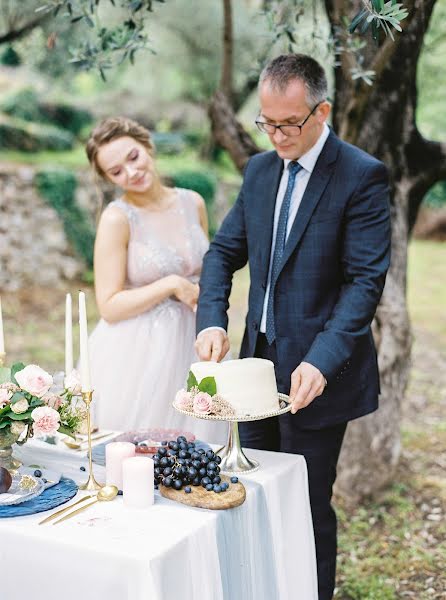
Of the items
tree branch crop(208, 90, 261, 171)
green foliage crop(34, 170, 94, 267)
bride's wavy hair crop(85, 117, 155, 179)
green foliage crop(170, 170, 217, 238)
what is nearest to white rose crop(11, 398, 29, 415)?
bride's wavy hair crop(85, 117, 155, 179)

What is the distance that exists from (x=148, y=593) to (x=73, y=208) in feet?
30.3

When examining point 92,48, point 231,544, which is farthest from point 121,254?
point 231,544

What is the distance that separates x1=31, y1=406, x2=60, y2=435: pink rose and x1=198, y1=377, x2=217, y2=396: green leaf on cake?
42 cm

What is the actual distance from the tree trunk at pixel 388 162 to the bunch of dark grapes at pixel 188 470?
233 centimetres

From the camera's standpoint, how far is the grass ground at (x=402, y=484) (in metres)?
3.96

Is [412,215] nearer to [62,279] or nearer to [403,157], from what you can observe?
[403,157]

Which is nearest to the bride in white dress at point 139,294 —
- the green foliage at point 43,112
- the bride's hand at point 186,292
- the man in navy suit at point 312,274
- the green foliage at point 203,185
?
the bride's hand at point 186,292

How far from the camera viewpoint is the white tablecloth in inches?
76.3

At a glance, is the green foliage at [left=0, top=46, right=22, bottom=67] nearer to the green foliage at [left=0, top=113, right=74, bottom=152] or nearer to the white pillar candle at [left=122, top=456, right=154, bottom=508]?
the green foliage at [left=0, top=113, right=74, bottom=152]

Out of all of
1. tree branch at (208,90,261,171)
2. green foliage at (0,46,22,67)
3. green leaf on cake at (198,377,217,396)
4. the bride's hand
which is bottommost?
green leaf on cake at (198,377,217,396)

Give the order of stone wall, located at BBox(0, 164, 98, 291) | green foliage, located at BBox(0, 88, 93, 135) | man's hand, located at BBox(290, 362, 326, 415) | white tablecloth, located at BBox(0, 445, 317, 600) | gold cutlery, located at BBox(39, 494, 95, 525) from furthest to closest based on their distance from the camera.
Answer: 1. green foliage, located at BBox(0, 88, 93, 135)
2. stone wall, located at BBox(0, 164, 98, 291)
3. man's hand, located at BBox(290, 362, 326, 415)
4. gold cutlery, located at BBox(39, 494, 95, 525)
5. white tablecloth, located at BBox(0, 445, 317, 600)

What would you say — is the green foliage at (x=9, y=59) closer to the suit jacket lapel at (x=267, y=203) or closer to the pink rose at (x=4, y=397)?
the suit jacket lapel at (x=267, y=203)

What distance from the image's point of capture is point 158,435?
107 inches

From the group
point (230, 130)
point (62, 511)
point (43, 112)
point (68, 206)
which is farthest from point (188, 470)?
point (43, 112)
